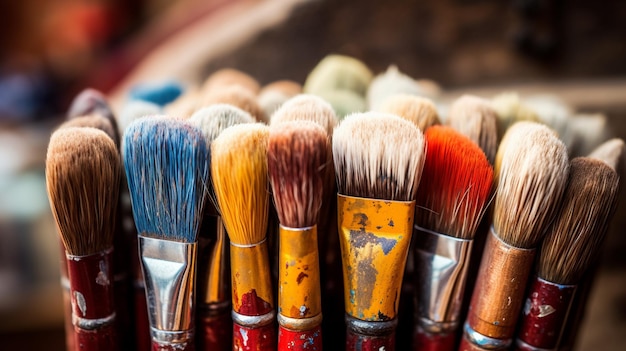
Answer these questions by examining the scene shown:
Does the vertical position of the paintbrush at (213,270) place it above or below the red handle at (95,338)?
above

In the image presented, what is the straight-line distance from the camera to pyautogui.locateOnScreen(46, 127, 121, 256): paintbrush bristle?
427mm

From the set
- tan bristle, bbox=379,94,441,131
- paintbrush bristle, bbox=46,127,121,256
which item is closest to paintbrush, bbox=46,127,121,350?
paintbrush bristle, bbox=46,127,121,256

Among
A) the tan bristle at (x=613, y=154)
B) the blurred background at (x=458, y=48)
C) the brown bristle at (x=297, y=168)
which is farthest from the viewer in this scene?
the blurred background at (x=458, y=48)

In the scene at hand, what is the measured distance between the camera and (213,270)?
1.55 feet

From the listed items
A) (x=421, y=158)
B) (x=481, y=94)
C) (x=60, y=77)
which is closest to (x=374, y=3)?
(x=481, y=94)

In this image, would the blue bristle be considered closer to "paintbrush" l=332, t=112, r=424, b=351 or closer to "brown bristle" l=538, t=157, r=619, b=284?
"paintbrush" l=332, t=112, r=424, b=351

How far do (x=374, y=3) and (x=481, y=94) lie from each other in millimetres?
239

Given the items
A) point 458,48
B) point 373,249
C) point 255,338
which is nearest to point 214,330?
point 255,338

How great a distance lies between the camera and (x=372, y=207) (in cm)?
44

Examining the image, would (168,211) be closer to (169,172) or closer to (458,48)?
(169,172)

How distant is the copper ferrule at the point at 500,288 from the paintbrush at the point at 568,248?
1 cm

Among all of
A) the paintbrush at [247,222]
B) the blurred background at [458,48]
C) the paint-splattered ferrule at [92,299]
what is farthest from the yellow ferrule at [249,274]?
the blurred background at [458,48]

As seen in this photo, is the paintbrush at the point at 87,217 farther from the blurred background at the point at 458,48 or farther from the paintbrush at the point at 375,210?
the blurred background at the point at 458,48

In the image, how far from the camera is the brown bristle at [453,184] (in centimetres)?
45
